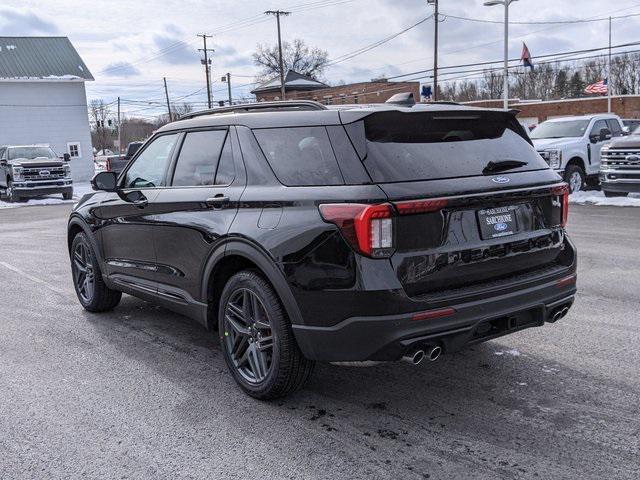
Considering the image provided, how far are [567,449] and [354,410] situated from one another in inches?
47.5

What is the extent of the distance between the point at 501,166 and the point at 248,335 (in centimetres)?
188

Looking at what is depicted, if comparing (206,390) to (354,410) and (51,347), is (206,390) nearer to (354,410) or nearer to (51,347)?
(354,410)

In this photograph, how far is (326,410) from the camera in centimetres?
383

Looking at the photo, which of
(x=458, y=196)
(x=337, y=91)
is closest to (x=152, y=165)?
(x=458, y=196)

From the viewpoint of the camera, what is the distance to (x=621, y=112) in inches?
2140

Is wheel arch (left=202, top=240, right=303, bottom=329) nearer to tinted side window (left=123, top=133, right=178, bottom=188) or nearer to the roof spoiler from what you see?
tinted side window (left=123, top=133, right=178, bottom=188)

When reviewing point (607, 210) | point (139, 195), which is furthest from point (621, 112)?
point (139, 195)

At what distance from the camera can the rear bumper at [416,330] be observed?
328 cm

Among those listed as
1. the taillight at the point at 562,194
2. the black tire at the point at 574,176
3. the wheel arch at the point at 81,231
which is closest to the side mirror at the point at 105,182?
the wheel arch at the point at 81,231

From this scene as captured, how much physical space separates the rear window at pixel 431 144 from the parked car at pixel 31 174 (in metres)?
A: 22.9

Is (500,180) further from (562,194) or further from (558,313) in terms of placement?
(558,313)

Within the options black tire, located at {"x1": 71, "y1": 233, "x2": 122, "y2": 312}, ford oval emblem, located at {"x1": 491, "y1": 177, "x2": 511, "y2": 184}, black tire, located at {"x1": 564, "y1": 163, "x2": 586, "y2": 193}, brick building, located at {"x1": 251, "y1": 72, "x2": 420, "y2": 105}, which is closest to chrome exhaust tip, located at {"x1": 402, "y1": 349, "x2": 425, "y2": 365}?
ford oval emblem, located at {"x1": 491, "y1": 177, "x2": 511, "y2": 184}

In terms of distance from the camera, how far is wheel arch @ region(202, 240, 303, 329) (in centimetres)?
358

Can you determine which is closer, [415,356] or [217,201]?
[415,356]
